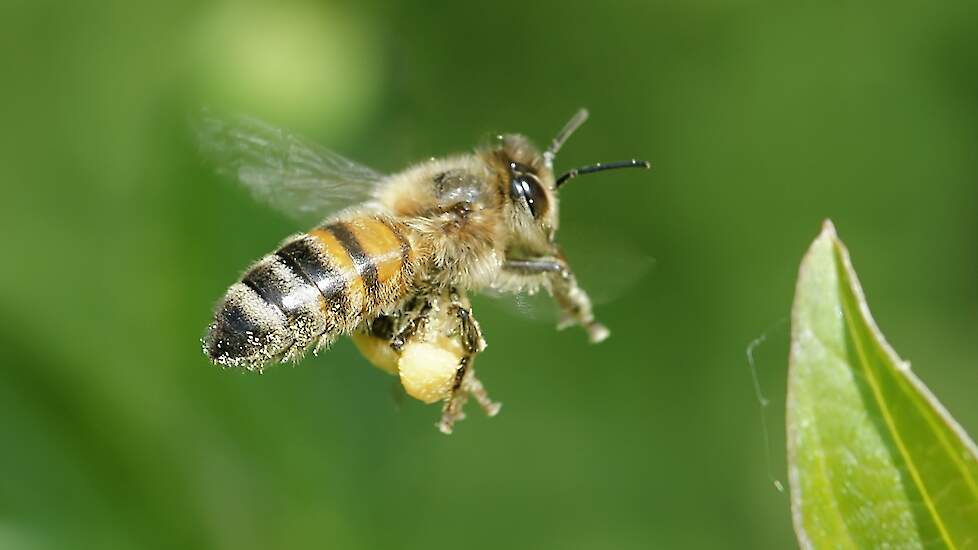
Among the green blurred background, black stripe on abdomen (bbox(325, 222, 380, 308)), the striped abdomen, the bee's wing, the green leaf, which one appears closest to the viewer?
the green leaf

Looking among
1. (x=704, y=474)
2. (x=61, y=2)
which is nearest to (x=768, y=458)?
(x=704, y=474)

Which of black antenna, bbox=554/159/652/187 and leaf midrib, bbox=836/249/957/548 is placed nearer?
leaf midrib, bbox=836/249/957/548

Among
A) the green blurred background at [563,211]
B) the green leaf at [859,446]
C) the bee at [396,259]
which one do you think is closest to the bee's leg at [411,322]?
the bee at [396,259]

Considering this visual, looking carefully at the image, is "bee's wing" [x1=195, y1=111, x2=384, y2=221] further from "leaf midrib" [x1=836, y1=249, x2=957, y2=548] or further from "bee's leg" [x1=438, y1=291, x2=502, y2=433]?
"leaf midrib" [x1=836, y1=249, x2=957, y2=548]

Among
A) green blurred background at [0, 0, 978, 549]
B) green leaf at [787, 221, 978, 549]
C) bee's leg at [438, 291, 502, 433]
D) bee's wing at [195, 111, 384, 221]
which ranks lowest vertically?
green leaf at [787, 221, 978, 549]

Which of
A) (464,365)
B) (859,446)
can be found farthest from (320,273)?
(859,446)

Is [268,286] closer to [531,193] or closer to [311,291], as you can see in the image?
[311,291]

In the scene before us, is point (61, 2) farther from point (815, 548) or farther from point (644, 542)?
point (815, 548)

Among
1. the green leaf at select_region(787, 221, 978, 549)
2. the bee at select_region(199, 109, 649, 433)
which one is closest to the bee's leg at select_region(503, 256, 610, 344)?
the bee at select_region(199, 109, 649, 433)
